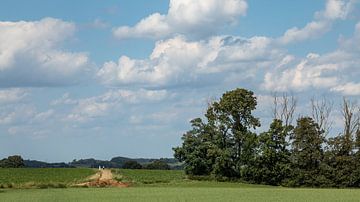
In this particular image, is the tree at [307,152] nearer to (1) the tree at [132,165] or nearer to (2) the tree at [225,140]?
(2) the tree at [225,140]

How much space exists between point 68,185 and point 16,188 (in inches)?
263

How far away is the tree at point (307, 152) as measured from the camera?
277 ft

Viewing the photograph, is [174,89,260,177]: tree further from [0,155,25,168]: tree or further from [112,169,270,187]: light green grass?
[0,155,25,168]: tree

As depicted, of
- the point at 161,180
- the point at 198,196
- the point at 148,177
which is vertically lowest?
the point at 198,196

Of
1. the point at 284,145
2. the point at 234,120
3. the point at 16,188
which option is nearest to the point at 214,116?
the point at 234,120

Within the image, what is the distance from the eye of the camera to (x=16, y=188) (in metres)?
73.4

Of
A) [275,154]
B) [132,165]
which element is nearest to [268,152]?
[275,154]

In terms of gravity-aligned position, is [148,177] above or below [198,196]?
above

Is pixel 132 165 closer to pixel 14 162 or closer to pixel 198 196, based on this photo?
pixel 14 162

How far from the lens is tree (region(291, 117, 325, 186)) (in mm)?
84312

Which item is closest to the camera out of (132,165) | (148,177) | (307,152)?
(307,152)

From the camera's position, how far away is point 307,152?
84.8 m

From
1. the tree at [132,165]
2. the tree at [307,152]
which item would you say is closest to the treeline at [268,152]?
the tree at [307,152]

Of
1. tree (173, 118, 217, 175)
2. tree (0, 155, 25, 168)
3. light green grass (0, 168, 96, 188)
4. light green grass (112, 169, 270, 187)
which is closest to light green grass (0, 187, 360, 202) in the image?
light green grass (112, 169, 270, 187)
